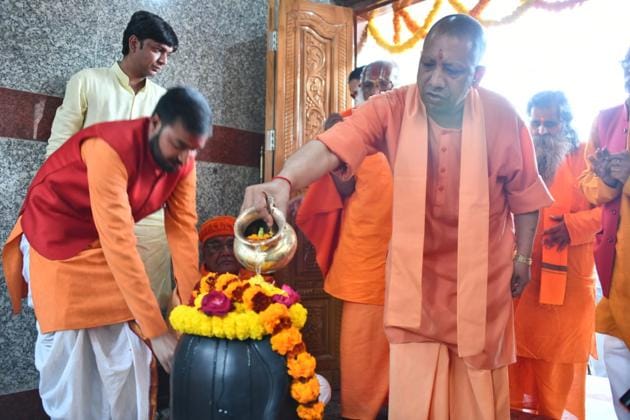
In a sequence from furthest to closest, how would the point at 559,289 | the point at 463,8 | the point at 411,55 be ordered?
1. the point at 411,55
2. the point at 463,8
3. the point at 559,289

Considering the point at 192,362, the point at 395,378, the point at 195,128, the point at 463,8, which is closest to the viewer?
the point at 192,362

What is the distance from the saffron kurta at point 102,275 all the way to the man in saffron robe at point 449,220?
3.11 feet

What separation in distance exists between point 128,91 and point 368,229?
5.32 ft

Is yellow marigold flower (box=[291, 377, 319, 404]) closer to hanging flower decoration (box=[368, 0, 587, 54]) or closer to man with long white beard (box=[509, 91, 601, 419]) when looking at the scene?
man with long white beard (box=[509, 91, 601, 419])

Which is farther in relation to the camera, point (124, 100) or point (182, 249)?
point (124, 100)

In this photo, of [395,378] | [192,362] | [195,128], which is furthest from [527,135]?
[192,362]

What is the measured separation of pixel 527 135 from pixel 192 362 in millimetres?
1532

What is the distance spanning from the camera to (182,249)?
2.67 m

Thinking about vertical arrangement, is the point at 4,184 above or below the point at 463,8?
below

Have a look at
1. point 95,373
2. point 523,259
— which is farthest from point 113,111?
point 523,259

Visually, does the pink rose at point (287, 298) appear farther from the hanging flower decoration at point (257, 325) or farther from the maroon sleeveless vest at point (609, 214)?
the maroon sleeveless vest at point (609, 214)

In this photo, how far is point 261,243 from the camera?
61.5 inches

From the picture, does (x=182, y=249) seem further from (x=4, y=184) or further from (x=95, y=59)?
(x=95, y=59)

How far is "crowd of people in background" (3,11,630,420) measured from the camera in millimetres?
2049
